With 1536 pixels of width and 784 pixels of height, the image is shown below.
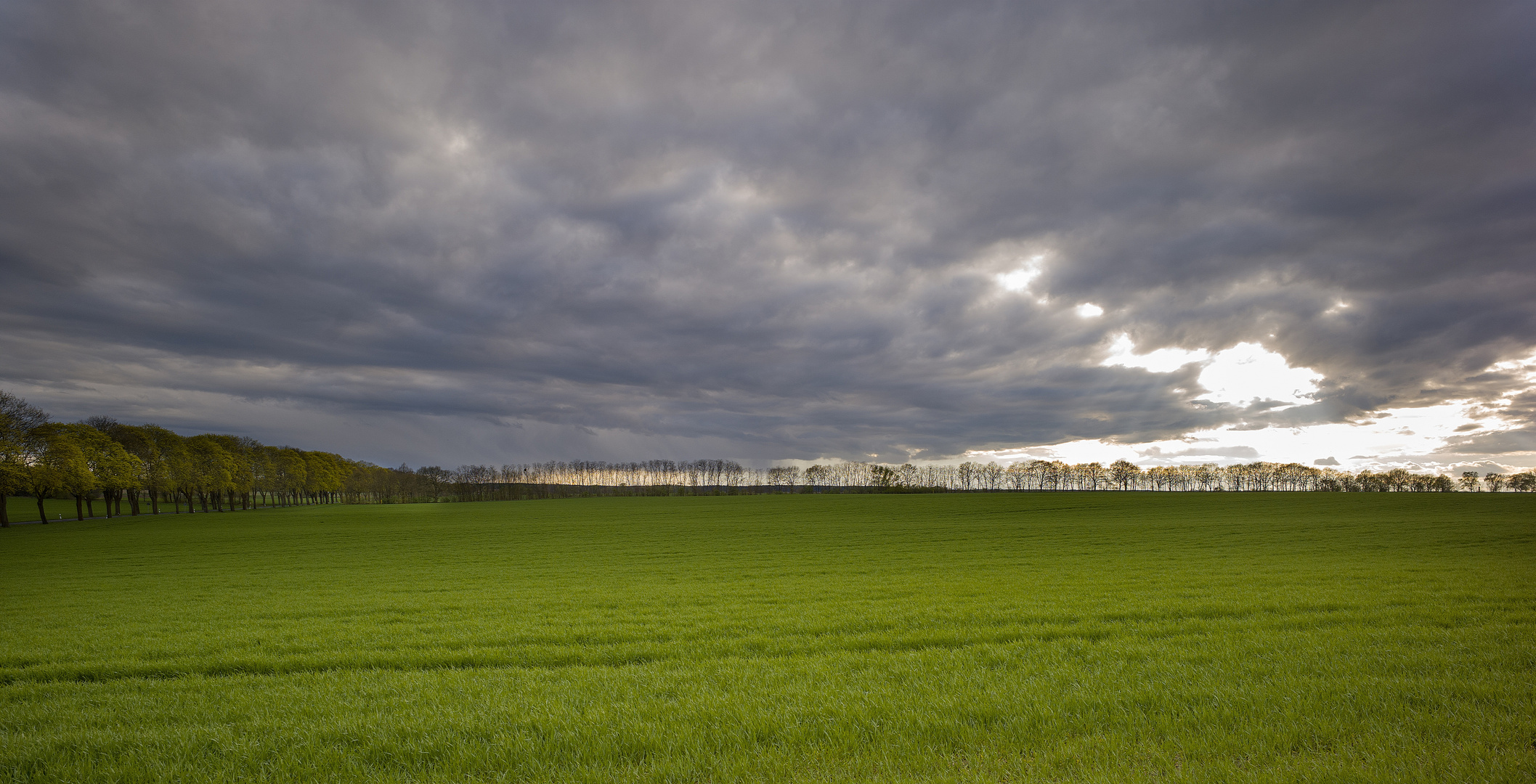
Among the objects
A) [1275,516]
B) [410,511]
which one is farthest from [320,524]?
[1275,516]

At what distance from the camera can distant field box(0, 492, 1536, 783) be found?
5.44 meters

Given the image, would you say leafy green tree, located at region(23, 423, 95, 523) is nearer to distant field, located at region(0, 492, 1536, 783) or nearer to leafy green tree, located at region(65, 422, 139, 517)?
leafy green tree, located at region(65, 422, 139, 517)

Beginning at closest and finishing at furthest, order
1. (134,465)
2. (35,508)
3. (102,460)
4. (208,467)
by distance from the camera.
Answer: (102,460) → (134,465) → (208,467) → (35,508)

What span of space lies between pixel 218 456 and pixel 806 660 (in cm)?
12586

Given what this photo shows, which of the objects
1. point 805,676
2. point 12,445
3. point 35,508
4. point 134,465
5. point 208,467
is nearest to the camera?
point 805,676

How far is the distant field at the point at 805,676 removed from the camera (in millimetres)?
5441

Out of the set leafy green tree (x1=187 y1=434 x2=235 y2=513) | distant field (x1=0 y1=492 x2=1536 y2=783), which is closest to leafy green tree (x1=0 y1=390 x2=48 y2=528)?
leafy green tree (x1=187 y1=434 x2=235 y2=513)

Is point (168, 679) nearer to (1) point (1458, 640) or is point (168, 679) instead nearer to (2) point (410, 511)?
(1) point (1458, 640)

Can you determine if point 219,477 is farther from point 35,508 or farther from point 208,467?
point 35,508

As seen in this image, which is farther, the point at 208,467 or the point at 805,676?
the point at 208,467

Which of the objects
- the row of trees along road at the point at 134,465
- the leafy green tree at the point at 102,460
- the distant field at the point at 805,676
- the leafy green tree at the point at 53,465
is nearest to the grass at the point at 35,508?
the row of trees along road at the point at 134,465

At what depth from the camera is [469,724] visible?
6.48m

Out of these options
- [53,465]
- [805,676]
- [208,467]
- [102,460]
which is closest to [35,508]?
[208,467]

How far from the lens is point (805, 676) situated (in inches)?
320
